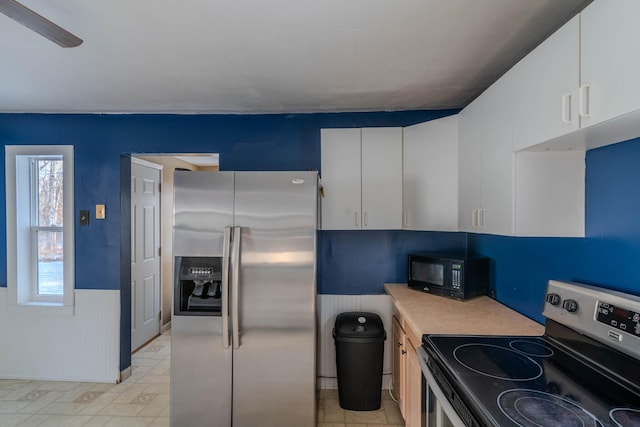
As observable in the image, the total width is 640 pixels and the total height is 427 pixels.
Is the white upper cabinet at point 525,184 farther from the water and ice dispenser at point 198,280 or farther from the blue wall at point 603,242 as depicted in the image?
the water and ice dispenser at point 198,280

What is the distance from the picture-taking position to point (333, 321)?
271cm

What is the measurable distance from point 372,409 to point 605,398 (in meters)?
1.69

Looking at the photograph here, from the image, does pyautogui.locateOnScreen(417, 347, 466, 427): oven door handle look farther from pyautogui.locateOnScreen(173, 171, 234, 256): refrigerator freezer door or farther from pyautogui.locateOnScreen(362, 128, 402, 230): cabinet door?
pyautogui.locateOnScreen(173, 171, 234, 256): refrigerator freezer door

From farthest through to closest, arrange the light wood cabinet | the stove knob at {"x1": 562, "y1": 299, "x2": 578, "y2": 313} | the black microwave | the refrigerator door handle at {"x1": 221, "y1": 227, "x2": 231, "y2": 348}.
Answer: the black microwave, the refrigerator door handle at {"x1": 221, "y1": 227, "x2": 231, "y2": 348}, the light wood cabinet, the stove knob at {"x1": 562, "y1": 299, "x2": 578, "y2": 313}

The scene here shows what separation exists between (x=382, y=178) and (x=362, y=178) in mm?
159

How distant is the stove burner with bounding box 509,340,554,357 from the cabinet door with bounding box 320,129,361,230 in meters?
1.32

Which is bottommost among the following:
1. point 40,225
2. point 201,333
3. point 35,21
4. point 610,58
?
point 201,333

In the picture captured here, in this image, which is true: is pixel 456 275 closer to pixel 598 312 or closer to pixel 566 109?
pixel 598 312

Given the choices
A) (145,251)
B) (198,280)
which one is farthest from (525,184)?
(145,251)

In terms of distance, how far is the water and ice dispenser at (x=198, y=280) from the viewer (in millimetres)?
2039

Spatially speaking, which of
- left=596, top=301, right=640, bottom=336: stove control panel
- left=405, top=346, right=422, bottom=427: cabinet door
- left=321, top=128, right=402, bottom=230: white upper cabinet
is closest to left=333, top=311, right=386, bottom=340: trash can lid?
left=405, top=346, right=422, bottom=427: cabinet door

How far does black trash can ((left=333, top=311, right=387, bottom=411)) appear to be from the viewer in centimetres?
233

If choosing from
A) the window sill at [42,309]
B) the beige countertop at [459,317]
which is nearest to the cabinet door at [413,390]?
the beige countertop at [459,317]

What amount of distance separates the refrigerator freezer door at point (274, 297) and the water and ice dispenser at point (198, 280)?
18 cm
